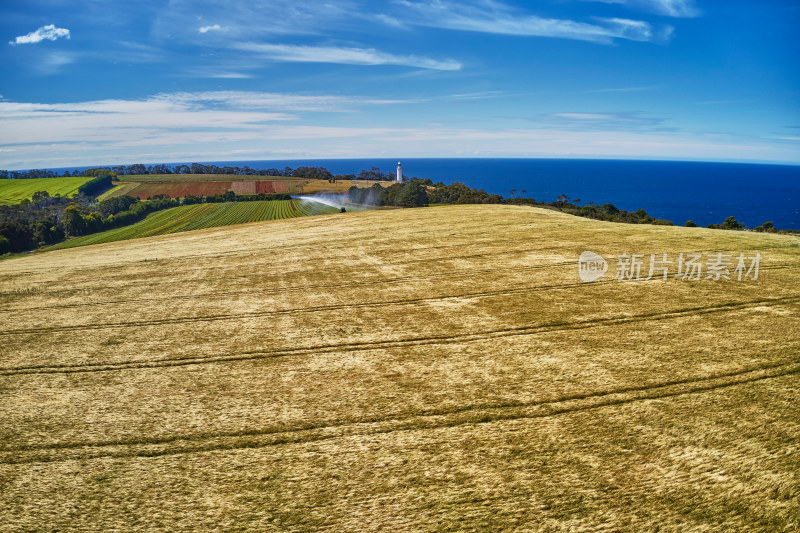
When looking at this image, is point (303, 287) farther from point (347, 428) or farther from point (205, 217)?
point (205, 217)

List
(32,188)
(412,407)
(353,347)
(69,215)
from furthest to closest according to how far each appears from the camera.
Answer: (32,188) → (69,215) → (353,347) → (412,407)

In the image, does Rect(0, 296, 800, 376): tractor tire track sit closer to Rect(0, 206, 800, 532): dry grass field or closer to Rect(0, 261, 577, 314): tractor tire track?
Rect(0, 206, 800, 532): dry grass field

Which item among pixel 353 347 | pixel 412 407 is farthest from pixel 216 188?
pixel 412 407

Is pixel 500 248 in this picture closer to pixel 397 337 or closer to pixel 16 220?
pixel 397 337

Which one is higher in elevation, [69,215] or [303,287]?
[69,215]

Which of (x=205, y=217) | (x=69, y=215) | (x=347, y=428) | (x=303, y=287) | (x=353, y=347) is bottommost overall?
(x=347, y=428)

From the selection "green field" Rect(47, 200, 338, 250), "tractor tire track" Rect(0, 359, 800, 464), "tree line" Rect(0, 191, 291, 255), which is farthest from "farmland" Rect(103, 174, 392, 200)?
"tractor tire track" Rect(0, 359, 800, 464)

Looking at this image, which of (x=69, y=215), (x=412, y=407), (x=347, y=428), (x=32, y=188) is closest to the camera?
(x=347, y=428)
